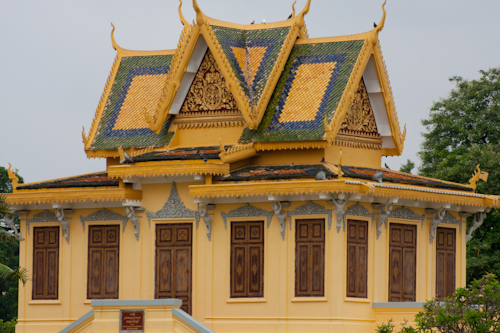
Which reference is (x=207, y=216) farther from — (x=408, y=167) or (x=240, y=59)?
(x=408, y=167)

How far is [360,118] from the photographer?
3475cm

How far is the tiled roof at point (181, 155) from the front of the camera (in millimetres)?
32594

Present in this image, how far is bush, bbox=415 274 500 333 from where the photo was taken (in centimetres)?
2712

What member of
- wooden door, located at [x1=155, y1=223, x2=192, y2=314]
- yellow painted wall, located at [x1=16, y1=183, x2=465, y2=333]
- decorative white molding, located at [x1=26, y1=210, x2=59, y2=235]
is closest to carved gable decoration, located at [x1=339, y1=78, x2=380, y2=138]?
yellow painted wall, located at [x1=16, y1=183, x2=465, y2=333]

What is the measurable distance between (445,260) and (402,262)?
1.97 metres

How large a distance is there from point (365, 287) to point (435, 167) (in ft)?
55.4

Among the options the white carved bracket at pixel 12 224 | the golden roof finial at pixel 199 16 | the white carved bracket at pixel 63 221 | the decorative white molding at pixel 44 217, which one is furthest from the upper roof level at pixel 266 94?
the white carved bracket at pixel 12 224

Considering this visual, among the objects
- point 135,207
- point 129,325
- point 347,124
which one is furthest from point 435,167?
point 129,325

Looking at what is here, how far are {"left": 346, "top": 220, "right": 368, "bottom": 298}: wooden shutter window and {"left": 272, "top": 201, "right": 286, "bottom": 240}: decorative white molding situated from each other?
61.9 inches

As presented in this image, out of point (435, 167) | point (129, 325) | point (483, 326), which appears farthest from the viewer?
point (435, 167)

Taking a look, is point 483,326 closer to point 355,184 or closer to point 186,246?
point 355,184

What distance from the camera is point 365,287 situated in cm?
3195

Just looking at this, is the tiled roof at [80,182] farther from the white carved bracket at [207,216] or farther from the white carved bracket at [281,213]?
the white carved bracket at [281,213]

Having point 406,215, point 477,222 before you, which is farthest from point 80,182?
point 477,222
